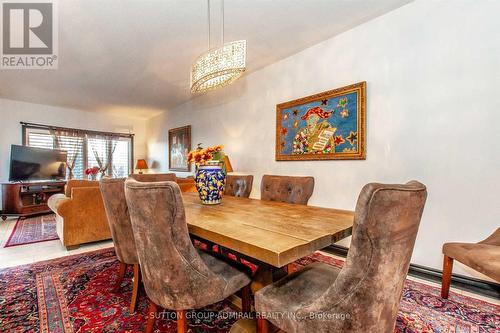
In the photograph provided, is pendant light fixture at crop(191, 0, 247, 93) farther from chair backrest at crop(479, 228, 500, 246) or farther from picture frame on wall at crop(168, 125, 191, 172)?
picture frame on wall at crop(168, 125, 191, 172)

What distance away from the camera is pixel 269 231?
1.08 m

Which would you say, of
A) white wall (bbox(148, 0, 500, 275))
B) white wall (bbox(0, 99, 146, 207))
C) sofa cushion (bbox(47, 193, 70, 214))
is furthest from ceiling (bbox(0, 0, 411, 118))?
sofa cushion (bbox(47, 193, 70, 214))

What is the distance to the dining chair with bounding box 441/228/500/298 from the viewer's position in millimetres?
1328

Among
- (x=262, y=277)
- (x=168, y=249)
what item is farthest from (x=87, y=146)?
(x=262, y=277)

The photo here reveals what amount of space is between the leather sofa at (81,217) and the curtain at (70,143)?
3.49 metres

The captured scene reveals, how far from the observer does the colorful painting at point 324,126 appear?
2539mm

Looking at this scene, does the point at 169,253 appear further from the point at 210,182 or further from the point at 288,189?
the point at 288,189

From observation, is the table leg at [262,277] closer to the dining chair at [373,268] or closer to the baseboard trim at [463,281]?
the dining chair at [373,268]

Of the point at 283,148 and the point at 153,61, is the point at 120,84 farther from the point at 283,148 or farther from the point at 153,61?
the point at 283,148

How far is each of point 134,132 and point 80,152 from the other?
143 cm

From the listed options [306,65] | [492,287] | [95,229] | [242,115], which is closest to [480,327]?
[492,287]

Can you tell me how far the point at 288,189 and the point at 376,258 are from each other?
1496mm

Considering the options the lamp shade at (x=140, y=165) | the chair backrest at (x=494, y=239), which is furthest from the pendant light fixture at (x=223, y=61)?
the lamp shade at (x=140, y=165)

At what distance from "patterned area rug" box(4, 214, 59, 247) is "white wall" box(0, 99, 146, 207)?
1457 mm
